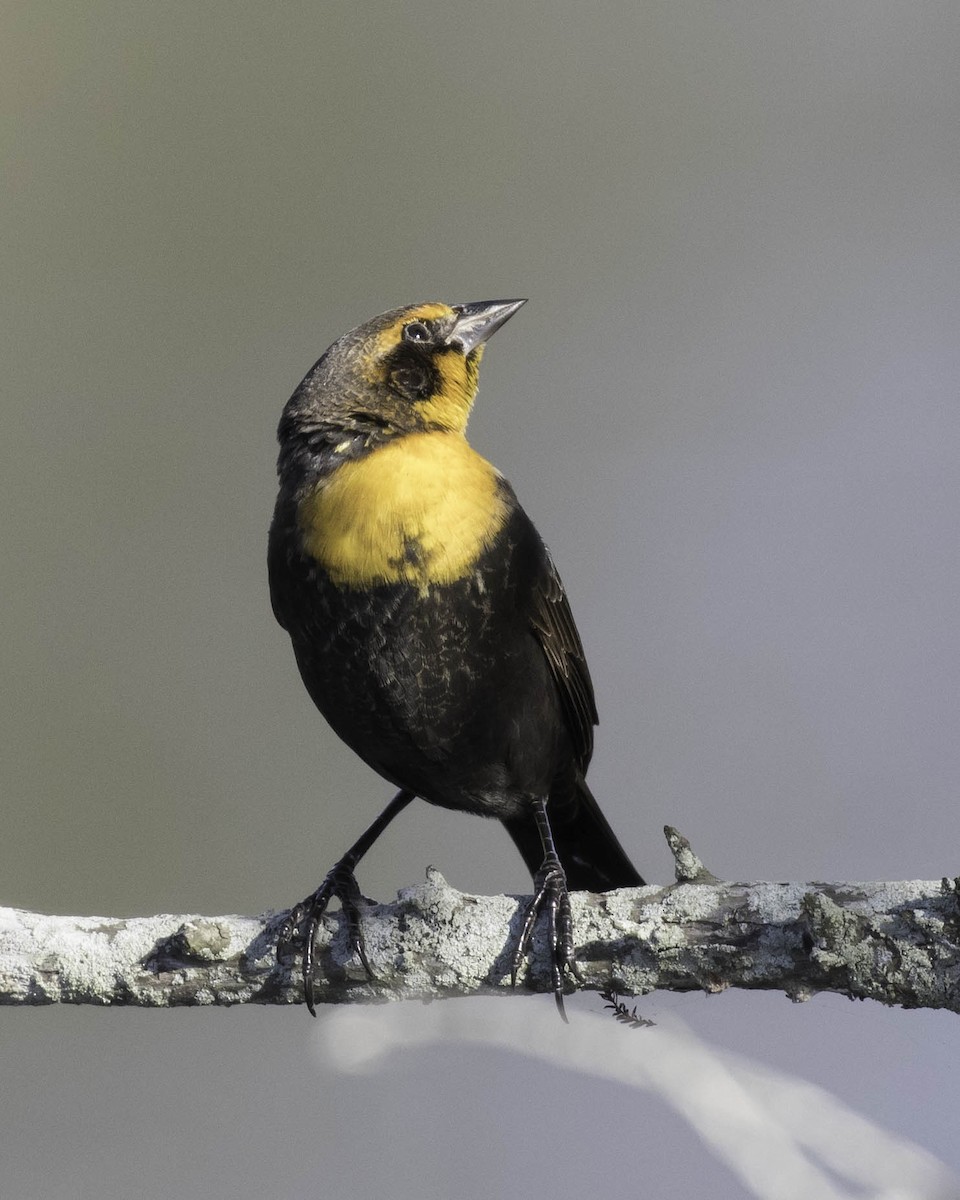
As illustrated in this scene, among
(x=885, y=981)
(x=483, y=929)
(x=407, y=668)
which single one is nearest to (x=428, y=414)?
(x=407, y=668)

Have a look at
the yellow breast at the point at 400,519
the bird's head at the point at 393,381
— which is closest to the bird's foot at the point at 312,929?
the yellow breast at the point at 400,519

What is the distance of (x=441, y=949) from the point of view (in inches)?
103

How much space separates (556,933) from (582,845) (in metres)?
1.00

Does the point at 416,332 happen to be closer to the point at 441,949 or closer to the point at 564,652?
the point at 564,652

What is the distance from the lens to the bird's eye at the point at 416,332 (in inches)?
126

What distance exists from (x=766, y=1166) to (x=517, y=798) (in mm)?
1125

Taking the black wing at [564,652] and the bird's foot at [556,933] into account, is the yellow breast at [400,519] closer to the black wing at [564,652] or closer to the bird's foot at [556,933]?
the black wing at [564,652]

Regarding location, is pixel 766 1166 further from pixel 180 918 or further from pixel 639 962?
pixel 180 918

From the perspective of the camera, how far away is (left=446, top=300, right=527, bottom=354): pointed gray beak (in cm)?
327

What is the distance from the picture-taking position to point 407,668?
9.34ft

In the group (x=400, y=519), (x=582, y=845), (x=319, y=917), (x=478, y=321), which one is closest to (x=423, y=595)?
(x=400, y=519)

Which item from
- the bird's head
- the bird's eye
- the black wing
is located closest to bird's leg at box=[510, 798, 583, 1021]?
the black wing

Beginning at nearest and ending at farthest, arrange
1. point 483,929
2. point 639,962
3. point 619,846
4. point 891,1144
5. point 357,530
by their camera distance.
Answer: point 891,1144, point 639,962, point 483,929, point 357,530, point 619,846

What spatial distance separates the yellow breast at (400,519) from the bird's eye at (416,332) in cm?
37
